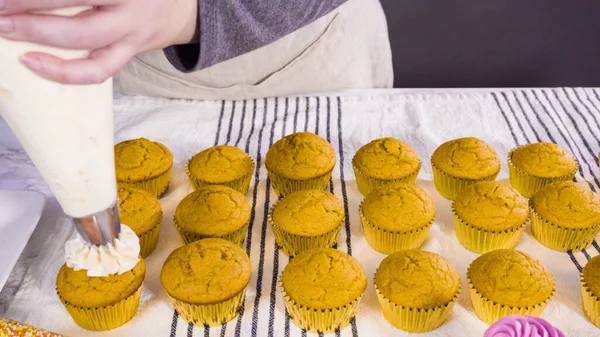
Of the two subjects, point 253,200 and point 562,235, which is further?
point 253,200

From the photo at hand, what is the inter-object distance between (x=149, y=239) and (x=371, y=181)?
579 millimetres

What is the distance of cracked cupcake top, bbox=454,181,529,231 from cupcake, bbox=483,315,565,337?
34 cm

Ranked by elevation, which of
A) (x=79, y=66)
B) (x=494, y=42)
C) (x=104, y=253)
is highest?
(x=79, y=66)

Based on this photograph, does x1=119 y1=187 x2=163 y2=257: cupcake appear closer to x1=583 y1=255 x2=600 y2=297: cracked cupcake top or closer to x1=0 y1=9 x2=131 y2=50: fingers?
x1=0 y1=9 x2=131 y2=50: fingers

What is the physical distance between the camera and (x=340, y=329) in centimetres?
132

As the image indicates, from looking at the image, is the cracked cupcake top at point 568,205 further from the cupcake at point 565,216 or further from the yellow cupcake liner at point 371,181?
the yellow cupcake liner at point 371,181

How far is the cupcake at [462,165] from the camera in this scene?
1698mm

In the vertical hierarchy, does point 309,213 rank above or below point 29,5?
below

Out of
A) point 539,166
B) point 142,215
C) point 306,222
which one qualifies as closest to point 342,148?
point 306,222

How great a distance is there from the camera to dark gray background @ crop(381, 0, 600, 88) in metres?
3.18

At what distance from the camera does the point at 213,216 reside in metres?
1.52

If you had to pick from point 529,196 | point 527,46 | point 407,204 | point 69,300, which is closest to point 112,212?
point 69,300

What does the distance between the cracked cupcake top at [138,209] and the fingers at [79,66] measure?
0.76 metres

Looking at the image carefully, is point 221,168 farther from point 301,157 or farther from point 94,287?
point 94,287
